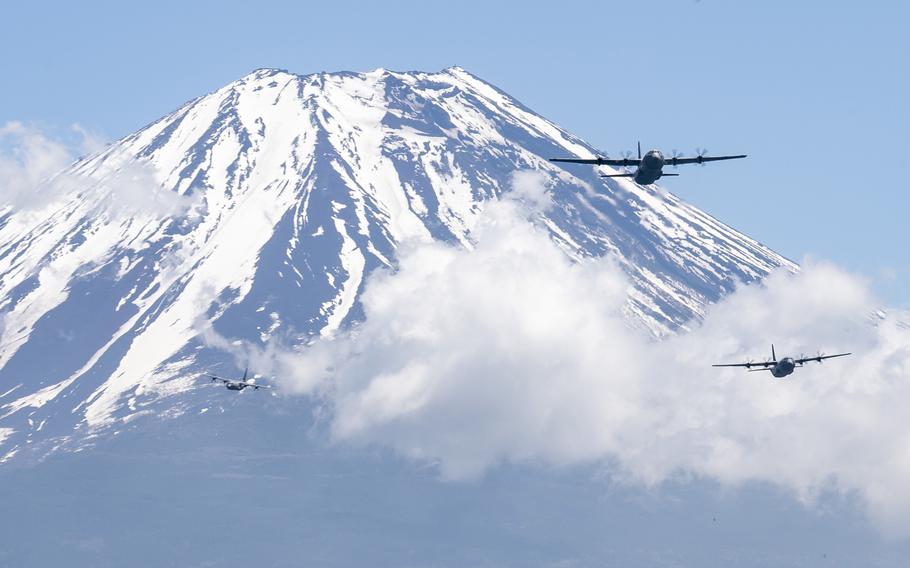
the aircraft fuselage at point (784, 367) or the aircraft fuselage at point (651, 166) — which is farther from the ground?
the aircraft fuselage at point (784, 367)

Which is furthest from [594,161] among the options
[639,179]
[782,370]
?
[782,370]

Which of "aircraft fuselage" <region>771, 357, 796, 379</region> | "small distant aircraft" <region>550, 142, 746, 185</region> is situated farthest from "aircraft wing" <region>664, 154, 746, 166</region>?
"aircraft fuselage" <region>771, 357, 796, 379</region>

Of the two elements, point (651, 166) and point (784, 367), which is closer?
point (651, 166)

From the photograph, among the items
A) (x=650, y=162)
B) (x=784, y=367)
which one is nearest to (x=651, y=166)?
(x=650, y=162)

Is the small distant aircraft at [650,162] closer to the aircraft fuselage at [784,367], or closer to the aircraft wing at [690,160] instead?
the aircraft wing at [690,160]

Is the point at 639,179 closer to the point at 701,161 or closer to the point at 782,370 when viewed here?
the point at 701,161

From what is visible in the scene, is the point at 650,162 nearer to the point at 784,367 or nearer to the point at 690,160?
the point at 690,160

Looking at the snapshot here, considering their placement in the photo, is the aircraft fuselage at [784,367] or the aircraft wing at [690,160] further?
the aircraft fuselage at [784,367]

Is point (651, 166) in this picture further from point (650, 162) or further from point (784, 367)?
point (784, 367)

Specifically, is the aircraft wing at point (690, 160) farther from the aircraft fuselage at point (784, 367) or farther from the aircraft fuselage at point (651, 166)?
the aircraft fuselage at point (784, 367)

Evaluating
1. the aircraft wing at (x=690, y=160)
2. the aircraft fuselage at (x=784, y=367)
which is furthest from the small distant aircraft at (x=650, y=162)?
the aircraft fuselage at (x=784, y=367)

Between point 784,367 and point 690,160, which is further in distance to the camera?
point 784,367

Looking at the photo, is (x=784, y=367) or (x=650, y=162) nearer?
(x=650, y=162)

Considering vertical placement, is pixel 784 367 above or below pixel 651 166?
above
